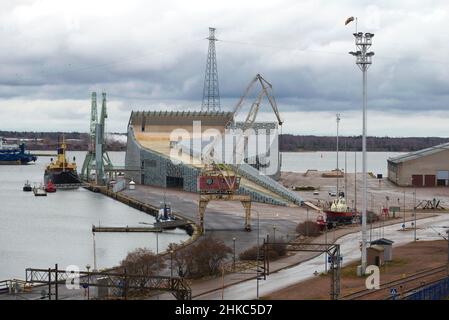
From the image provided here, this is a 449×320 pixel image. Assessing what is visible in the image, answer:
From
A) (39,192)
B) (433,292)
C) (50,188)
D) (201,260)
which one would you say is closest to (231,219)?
(201,260)

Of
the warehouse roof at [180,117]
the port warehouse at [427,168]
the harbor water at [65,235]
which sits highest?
the warehouse roof at [180,117]

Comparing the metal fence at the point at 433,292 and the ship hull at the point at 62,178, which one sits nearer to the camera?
the metal fence at the point at 433,292

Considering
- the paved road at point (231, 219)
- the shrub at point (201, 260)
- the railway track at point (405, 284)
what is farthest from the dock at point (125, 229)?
the railway track at point (405, 284)

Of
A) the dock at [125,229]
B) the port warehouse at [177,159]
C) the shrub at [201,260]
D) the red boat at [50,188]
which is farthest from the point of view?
the red boat at [50,188]

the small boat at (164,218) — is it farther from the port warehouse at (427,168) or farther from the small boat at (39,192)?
the small boat at (39,192)

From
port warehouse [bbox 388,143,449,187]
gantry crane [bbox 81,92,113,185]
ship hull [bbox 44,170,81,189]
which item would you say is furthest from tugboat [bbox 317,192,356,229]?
ship hull [bbox 44,170,81,189]

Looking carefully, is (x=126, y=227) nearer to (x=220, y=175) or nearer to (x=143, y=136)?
(x=220, y=175)

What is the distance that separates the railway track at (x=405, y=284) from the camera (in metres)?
33.6

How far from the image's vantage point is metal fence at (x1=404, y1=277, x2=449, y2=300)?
96.8 feet

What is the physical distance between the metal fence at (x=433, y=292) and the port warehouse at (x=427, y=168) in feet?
225

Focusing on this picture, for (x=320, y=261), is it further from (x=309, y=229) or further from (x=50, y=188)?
(x=50, y=188)

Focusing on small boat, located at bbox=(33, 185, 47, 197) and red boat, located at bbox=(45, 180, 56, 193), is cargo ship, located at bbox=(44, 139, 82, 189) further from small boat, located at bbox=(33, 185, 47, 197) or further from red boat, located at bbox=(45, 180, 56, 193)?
small boat, located at bbox=(33, 185, 47, 197)

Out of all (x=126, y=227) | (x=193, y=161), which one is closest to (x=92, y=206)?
(x=193, y=161)
